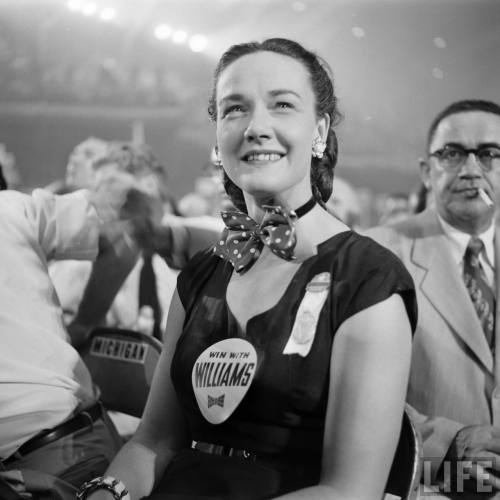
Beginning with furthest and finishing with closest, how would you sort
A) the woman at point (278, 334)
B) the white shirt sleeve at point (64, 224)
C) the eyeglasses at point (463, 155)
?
the white shirt sleeve at point (64, 224)
the eyeglasses at point (463, 155)
the woman at point (278, 334)

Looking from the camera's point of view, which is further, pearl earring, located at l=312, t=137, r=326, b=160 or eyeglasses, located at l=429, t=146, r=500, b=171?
eyeglasses, located at l=429, t=146, r=500, b=171

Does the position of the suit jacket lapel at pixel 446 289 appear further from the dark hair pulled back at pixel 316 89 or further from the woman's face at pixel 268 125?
the woman's face at pixel 268 125

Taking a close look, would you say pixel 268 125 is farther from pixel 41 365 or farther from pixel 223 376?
pixel 41 365

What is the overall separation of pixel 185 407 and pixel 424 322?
79 centimetres

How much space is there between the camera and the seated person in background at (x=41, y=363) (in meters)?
1.92

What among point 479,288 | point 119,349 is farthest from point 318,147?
point 119,349

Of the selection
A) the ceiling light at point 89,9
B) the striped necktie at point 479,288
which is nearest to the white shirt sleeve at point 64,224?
the ceiling light at point 89,9

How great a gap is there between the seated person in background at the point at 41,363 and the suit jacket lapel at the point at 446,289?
1033 millimetres

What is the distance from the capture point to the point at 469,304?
198 cm

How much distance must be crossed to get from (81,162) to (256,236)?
134 centimetres

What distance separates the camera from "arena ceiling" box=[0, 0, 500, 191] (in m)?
2.31

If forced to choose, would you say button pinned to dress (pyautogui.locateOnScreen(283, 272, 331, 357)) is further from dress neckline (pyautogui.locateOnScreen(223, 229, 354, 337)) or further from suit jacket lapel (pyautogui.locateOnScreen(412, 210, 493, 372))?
suit jacket lapel (pyautogui.locateOnScreen(412, 210, 493, 372))

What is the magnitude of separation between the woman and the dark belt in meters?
0.43

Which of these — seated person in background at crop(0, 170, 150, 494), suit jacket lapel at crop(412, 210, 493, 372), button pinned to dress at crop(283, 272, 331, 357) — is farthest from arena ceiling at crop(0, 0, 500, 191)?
button pinned to dress at crop(283, 272, 331, 357)
